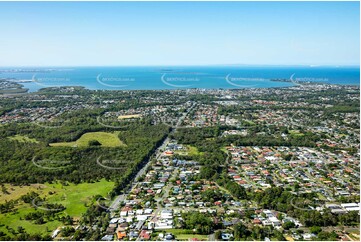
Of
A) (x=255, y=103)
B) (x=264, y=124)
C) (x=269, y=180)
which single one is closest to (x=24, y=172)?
(x=269, y=180)

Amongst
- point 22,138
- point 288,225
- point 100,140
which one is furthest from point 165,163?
point 22,138

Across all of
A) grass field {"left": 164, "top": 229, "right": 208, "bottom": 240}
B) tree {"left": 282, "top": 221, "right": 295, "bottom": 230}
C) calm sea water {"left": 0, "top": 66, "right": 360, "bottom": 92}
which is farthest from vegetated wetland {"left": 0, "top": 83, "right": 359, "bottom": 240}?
calm sea water {"left": 0, "top": 66, "right": 360, "bottom": 92}

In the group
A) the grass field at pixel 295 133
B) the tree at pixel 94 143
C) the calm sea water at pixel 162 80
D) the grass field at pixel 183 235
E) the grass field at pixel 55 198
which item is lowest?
the grass field at pixel 55 198

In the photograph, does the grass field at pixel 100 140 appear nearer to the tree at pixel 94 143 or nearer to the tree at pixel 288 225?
the tree at pixel 94 143

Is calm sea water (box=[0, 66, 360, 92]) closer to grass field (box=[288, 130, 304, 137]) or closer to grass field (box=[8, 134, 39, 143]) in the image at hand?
grass field (box=[288, 130, 304, 137])

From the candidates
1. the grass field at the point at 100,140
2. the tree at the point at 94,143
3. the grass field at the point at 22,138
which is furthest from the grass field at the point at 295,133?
the grass field at the point at 22,138

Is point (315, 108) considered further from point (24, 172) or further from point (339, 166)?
point (24, 172)
